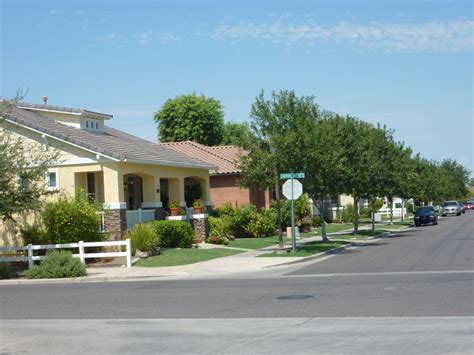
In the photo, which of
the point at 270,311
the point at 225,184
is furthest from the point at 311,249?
the point at 270,311

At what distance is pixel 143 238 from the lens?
93.0 feet

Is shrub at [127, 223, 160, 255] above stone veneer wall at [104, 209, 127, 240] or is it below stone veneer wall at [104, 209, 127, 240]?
below

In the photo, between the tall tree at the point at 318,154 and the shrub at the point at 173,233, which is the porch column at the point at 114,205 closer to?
the shrub at the point at 173,233

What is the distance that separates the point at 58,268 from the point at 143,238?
16.8ft

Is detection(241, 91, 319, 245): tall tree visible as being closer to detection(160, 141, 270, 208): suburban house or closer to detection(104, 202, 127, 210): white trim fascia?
detection(104, 202, 127, 210): white trim fascia

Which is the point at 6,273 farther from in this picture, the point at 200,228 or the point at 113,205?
the point at 200,228

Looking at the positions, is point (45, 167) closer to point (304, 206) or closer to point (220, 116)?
point (304, 206)

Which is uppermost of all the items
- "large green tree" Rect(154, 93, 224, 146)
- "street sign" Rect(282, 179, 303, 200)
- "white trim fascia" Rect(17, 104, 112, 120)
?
"large green tree" Rect(154, 93, 224, 146)

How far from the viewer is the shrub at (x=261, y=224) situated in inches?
1619

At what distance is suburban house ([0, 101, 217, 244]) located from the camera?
1151 inches

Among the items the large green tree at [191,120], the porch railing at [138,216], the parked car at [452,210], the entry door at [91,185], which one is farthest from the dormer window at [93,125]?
the parked car at [452,210]

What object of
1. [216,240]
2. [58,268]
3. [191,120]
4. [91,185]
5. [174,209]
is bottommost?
[58,268]

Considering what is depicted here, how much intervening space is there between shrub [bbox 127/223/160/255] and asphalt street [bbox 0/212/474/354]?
6.21 meters

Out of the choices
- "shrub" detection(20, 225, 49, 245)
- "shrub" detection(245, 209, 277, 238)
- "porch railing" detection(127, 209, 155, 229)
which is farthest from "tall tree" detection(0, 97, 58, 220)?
"shrub" detection(245, 209, 277, 238)
